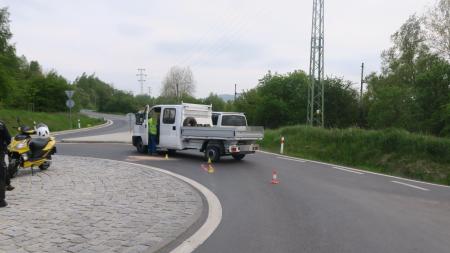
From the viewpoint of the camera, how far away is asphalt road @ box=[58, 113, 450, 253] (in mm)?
5523

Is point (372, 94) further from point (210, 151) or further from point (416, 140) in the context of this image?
point (210, 151)

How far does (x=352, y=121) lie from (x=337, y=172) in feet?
120

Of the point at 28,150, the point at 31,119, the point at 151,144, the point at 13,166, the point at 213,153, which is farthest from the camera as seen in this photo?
the point at 31,119

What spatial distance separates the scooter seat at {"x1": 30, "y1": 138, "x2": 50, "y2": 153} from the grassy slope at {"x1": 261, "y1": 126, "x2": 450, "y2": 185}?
1203 cm

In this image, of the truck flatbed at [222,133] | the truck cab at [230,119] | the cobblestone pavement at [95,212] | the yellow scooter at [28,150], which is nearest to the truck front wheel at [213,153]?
the truck flatbed at [222,133]

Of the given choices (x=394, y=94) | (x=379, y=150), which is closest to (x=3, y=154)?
(x=379, y=150)

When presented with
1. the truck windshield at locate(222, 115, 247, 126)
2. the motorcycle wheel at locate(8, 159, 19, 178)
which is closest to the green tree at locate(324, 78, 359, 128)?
the truck windshield at locate(222, 115, 247, 126)

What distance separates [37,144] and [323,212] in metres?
7.60

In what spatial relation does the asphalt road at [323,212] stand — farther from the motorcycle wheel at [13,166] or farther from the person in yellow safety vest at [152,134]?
the motorcycle wheel at [13,166]

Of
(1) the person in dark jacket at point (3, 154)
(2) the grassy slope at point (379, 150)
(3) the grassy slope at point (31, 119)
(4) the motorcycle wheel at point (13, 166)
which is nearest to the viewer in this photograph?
(1) the person in dark jacket at point (3, 154)

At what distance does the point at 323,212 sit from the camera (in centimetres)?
745

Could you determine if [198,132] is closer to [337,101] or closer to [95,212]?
[95,212]

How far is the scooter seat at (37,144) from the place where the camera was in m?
10.9

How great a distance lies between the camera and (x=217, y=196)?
882cm
